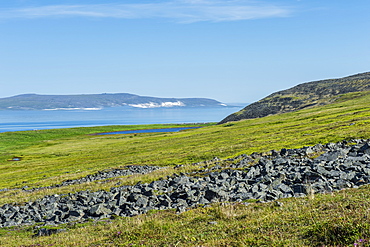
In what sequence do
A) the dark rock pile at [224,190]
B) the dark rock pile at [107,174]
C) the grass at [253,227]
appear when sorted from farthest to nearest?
1. the dark rock pile at [107,174]
2. the dark rock pile at [224,190]
3. the grass at [253,227]

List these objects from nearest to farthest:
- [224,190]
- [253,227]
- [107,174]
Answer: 1. [253,227]
2. [224,190]
3. [107,174]

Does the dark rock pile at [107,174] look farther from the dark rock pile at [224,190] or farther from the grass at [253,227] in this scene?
the grass at [253,227]

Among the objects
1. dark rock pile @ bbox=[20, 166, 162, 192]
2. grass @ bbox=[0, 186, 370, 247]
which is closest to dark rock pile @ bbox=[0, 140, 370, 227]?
grass @ bbox=[0, 186, 370, 247]

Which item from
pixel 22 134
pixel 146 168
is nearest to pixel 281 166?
pixel 146 168

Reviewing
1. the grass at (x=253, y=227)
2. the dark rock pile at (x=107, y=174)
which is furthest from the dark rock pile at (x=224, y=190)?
the dark rock pile at (x=107, y=174)

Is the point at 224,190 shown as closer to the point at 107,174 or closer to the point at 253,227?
the point at 253,227

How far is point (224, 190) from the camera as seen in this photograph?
2280 centimetres

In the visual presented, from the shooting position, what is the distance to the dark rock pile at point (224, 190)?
19.6 meters

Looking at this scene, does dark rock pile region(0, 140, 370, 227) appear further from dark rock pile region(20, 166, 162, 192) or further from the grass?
dark rock pile region(20, 166, 162, 192)

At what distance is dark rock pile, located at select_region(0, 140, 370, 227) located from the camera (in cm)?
1964

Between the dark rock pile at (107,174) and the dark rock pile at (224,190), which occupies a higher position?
the dark rock pile at (224,190)

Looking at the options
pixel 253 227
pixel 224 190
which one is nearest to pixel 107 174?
pixel 224 190

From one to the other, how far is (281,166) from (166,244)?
58.3 feet

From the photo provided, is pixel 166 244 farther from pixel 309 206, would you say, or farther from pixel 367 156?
pixel 367 156
